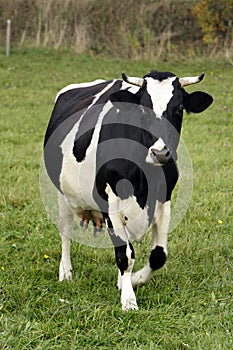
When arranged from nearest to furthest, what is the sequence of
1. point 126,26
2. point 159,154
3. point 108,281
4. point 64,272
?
point 159,154 < point 108,281 < point 64,272 < point 126,26

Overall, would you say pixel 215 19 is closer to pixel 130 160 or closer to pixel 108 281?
pixel 108 281

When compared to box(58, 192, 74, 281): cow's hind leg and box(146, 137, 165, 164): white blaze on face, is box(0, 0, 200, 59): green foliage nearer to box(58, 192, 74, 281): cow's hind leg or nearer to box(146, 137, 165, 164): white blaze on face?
box(58, 192, 74, 281): cow's hind leg

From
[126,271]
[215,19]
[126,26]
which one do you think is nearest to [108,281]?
[126,271]

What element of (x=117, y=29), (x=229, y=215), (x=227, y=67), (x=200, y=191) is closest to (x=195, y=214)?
(x=229, y=215)

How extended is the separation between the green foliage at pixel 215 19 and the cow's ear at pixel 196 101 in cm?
1459

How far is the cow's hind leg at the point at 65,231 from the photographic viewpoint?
16.2 ft

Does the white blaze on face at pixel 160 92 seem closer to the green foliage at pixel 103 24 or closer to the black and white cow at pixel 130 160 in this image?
the black and white cow at pixel 130 160

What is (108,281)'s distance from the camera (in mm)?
4738

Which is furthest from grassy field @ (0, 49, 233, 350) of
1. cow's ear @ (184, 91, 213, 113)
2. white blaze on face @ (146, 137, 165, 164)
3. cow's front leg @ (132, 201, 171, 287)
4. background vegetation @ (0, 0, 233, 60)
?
background vegetation @ (0, 0, 233, 60)

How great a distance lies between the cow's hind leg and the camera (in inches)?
194

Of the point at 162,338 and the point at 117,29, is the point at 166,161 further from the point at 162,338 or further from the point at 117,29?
the point at 117,29

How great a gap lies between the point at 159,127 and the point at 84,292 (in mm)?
1341

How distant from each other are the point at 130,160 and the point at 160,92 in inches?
19.3

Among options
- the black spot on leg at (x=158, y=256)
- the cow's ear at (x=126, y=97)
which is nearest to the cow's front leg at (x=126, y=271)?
the black spot on leg at (x=158, y=256)
